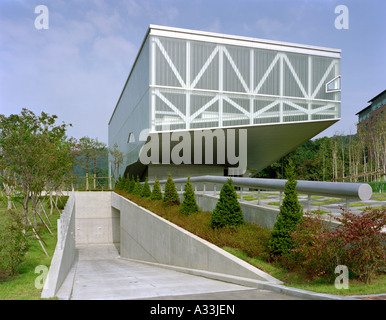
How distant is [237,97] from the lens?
28500 mm

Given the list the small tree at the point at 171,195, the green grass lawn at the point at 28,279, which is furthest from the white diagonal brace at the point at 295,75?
the green grass lawn at the point at 28,279

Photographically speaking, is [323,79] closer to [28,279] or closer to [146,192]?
[146,192]

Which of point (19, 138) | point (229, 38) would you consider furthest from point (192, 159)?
point (19, 138)

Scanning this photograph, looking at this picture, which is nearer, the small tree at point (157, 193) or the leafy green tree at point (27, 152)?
the leafy green tree at point (27, 152)

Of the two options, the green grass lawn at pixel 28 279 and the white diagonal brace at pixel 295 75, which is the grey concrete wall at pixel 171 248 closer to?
the green grass lawn at pixel 28 279

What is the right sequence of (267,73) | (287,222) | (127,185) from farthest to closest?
(127,185) < (267,73) < (287,222)

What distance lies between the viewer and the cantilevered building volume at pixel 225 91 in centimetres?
2694

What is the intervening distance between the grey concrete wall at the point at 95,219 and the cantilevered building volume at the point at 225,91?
26.6 ft

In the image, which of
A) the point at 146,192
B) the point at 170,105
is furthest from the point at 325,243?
the point at 170,105

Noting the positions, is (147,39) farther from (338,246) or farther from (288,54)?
(338,246)

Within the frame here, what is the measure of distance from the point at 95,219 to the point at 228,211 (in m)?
29.6

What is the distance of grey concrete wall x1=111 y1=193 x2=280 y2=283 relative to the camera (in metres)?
8.59

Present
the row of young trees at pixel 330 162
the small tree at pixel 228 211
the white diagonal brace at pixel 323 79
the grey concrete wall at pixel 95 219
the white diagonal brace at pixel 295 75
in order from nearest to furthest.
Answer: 1. the small tree at pixel 228 211
2. the white diagonal brace at pixel 295 75
3. the white diagonal brace at pixel 323 79
4. the grey concrete wall at pixel 95 219
5. the row of young trees at pixel 330 162
